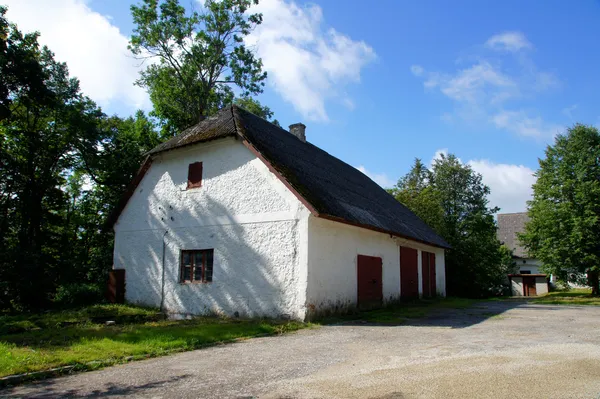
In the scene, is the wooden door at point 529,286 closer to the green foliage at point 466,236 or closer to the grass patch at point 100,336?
the green foliage at point 466,236

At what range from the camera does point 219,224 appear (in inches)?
527

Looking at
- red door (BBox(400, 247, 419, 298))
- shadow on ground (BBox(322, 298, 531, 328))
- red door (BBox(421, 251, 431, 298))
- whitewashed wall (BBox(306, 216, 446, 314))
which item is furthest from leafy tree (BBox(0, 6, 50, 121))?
red door (BBox(421, 251, 431, 298))

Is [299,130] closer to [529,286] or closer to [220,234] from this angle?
[220,234]

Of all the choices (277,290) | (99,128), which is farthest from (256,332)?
(99,128)

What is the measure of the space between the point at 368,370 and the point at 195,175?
32.7 feet

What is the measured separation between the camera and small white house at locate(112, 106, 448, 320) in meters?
11.9

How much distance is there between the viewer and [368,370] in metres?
6.07

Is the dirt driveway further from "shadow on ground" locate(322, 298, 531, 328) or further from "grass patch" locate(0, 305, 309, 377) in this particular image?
"shadow on ground" locate(322, 298, 531, 328)

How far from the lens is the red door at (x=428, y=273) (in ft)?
68.2

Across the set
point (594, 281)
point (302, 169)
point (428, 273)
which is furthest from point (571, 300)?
point (302, 169)

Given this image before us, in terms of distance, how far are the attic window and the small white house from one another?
3 centimetres

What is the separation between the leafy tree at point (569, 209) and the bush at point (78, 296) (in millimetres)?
24243

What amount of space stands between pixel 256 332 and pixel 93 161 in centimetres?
1625

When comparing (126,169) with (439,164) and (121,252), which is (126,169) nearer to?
(121,252)
